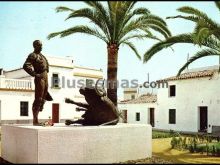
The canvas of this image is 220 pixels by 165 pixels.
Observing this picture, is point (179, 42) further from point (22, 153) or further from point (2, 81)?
point (2, 81)

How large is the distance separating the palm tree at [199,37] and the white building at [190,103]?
8.34 m

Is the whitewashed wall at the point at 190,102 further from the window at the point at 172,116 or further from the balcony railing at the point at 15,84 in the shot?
the balcony railing at the point at 15,84

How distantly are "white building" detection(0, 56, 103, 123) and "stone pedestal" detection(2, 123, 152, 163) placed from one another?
632 inches

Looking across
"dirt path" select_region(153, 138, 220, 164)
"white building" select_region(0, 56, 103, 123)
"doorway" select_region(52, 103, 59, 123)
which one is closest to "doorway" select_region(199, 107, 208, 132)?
"dirt path" select_region(153, 138, 220, 164)

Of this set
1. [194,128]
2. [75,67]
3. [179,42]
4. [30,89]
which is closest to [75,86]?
[75,67]

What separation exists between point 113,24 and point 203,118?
1298cm

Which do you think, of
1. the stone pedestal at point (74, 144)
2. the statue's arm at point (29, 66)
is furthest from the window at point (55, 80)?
the statue's arm at point (29, 66)

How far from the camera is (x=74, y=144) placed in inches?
297

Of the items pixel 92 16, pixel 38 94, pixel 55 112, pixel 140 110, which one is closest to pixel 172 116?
pixel 140 110

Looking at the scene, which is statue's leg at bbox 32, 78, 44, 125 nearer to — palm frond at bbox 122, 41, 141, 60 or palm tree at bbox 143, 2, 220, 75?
palm tree at bbox 143, 2, 220, 75

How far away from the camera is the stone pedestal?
7.13 metres

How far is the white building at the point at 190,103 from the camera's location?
21.2 meters

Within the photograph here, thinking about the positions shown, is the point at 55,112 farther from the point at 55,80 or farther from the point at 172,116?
the point at 172,116

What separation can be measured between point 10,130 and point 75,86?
22.3m
